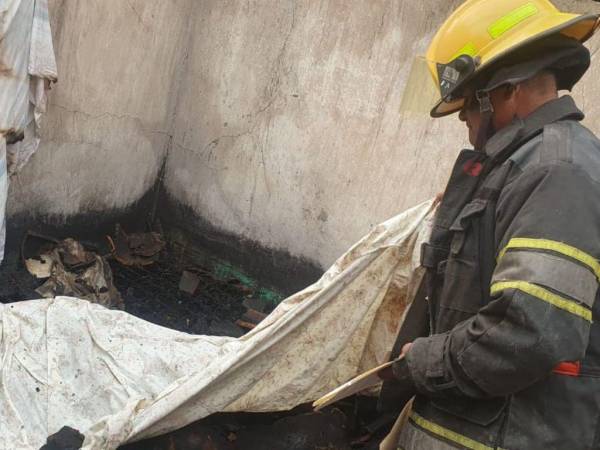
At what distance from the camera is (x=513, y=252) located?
1597mm

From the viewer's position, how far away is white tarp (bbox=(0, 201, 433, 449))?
2811 millimetres

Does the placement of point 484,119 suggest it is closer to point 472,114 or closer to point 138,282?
point 472,114

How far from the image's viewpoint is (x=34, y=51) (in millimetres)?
3777

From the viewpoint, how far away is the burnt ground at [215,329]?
9.95 feet

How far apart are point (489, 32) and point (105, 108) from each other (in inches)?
161

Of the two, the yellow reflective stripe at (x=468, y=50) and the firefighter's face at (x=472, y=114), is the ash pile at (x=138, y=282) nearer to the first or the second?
the firefighter's face at (x=472, y=114)

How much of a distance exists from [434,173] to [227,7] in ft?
8.48

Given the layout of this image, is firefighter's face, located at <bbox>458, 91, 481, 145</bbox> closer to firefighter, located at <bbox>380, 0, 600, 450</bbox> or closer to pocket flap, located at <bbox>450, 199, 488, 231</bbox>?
firefighter, located at <bbox>380, 0, 600, 450</bbox>

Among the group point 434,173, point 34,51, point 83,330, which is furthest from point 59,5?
point 434,173

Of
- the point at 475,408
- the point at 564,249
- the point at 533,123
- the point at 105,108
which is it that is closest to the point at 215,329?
the point at 105,108

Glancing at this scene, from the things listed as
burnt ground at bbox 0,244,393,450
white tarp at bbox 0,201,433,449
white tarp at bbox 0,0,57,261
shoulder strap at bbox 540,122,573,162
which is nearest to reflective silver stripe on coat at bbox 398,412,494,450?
shoulder strap at bbox 540,122,573,162

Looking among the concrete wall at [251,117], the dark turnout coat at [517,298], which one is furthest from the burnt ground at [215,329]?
the dark turnout coat at [517,298]

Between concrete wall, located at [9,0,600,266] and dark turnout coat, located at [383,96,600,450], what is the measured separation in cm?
255

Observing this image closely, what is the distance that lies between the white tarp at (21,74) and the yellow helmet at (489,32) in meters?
2.72
